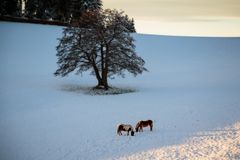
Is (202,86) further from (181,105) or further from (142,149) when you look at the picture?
(142,149)

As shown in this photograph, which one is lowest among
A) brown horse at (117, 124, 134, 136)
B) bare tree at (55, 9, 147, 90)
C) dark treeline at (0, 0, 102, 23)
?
brown horse at (117, 124, 134, 136)

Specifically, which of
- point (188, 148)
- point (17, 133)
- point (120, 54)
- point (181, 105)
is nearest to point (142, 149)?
point (188, 148)

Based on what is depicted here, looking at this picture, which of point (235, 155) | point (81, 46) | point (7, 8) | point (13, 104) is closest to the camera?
point (235, 155)

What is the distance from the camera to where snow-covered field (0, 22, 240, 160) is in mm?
18531

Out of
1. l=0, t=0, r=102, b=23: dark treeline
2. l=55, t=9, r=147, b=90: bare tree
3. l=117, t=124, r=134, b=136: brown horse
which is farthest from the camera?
l=0, t=0, r=102, b=23: dark treeline

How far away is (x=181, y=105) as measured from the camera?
1138 inches

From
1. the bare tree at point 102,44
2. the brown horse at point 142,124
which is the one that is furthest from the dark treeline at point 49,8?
the brown horse at point 142,124

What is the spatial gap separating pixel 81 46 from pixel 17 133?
1473 cm

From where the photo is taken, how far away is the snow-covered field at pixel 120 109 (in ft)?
60.8

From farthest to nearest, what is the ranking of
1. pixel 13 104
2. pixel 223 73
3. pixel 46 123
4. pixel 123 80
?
pixel 223 73 → pixel 123 80 → pixel 13 104 → pixel 46 123

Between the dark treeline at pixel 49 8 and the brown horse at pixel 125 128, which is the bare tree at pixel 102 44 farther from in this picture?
the dark treeline at pixel 49 8

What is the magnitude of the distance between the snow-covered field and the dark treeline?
21479mm

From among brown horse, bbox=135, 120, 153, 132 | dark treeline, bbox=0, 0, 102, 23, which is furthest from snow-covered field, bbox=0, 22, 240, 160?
dark treeline, bbox=0, 0, 102, 23

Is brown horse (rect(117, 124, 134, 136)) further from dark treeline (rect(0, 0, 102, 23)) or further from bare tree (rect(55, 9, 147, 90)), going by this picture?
dark treeline (rect(0, 0, 102, 23))
